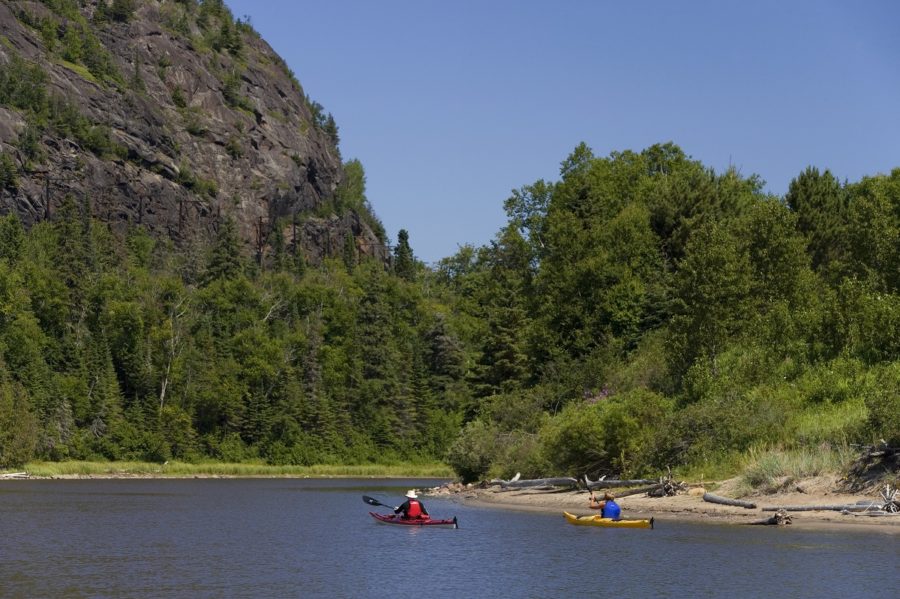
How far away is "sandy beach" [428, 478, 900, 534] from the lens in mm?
42312

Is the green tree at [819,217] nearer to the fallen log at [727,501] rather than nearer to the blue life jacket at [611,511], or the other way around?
the fallen log at [727,501]

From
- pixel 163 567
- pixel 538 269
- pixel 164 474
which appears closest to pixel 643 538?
pixel 163 567

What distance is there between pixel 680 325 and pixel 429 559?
31.0 m

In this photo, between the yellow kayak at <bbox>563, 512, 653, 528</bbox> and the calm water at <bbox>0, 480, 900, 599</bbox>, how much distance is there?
0.40m

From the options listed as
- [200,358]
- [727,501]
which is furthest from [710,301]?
[200,358]

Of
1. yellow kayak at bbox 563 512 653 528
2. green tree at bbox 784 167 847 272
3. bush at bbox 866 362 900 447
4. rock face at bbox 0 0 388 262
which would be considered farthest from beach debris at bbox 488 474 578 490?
rock face at bbox 0 0 388 262

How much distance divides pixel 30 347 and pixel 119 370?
1689 centimetres

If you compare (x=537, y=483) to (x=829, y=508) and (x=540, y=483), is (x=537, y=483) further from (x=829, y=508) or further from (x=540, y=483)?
(x=829, y=508)

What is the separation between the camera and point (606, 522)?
45062 mm

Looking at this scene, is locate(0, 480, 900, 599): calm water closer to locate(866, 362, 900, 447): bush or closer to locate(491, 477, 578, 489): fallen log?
locate(491, 477, 578, 489): fallen log

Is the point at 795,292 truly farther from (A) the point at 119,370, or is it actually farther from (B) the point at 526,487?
(A) the point at 119,370

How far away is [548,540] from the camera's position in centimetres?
4266

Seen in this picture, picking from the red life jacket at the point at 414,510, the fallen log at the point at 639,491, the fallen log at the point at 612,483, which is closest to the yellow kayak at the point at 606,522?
the red life jacket at the point at 414,510

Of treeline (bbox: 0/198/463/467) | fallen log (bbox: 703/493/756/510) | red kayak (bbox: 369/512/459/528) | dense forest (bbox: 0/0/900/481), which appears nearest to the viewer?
fallen log (bbox: 703/493/756/510)
